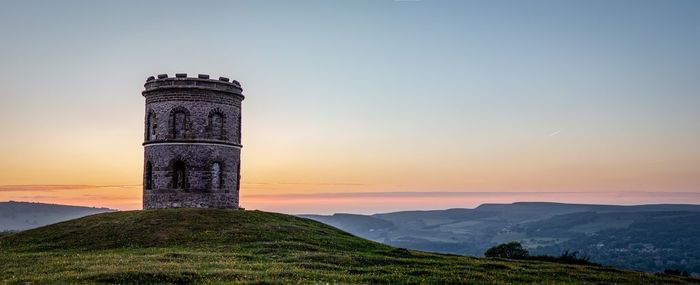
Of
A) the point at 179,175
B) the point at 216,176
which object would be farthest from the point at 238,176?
the point at 179,175

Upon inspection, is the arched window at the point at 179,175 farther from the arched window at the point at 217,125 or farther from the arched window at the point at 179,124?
the arched window at the point at 217,125

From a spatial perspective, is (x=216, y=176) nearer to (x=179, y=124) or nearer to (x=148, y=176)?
(x=179, y=124)

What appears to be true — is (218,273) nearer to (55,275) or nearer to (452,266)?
(55,275)

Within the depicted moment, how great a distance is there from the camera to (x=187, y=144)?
52.8 m

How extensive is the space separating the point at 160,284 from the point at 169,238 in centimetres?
1641

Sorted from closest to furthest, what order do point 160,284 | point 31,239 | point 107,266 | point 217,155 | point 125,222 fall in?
point 160,284 < point 107,266 < point 31,239 < point 125,222 < point 217,155

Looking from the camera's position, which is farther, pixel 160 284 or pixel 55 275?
pixel 55 275

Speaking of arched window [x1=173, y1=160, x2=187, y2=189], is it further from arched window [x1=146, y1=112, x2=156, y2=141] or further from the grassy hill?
the grassy hill

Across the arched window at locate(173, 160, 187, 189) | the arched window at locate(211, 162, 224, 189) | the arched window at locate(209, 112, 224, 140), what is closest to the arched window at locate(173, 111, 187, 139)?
the arched window at locate(209, 112, 224, 140)

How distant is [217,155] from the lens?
5372 centimetres

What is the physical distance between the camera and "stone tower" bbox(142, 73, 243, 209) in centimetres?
5256

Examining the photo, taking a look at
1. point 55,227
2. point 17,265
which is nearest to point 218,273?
point 17,265

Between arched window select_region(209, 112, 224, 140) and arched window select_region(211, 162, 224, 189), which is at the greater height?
arched window select_region(209, 112, 224, 140)

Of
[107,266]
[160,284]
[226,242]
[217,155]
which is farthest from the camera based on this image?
[217,155]
